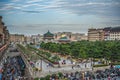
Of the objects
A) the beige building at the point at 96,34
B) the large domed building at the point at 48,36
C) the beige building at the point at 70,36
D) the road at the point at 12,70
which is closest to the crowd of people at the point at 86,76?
the road at the point at 12,70

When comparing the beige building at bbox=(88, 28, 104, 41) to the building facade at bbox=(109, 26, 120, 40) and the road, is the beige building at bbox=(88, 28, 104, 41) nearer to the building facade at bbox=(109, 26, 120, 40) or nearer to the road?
the building facade at bbox=(109, 26, 120, 40)

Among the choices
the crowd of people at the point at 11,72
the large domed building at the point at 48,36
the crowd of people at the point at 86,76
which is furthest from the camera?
the large domed building at the point at 48,36

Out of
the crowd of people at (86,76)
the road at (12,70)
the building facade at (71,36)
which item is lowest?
the crowd of people at (86,76)

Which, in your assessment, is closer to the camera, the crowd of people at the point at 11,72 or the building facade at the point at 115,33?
the crowd of people at the point at 11,72

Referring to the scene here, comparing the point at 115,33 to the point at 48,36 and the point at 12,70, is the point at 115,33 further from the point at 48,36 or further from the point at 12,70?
the point at 12,70

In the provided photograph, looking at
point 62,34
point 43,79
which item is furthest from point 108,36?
point 43,79

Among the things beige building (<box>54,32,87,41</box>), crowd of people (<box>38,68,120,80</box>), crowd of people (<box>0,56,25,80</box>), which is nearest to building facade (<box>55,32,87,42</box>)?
beige building (<box>54,32,87,41</box>)

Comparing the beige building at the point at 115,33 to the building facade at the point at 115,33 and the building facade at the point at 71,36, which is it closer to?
the building facade at the point at 115,33

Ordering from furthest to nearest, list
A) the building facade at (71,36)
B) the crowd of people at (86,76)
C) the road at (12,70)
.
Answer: the building facade at (71,36), the crowd of people at (86,76), the road at (12,70)

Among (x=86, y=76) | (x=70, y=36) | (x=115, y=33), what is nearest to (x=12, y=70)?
(x=86, y=76)

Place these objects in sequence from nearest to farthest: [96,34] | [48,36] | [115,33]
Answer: [115,33] → [96,34] → [48,36]

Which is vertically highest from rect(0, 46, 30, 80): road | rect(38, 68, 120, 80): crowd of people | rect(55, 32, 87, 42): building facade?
rect(55, 32, 87, 42): building facade
